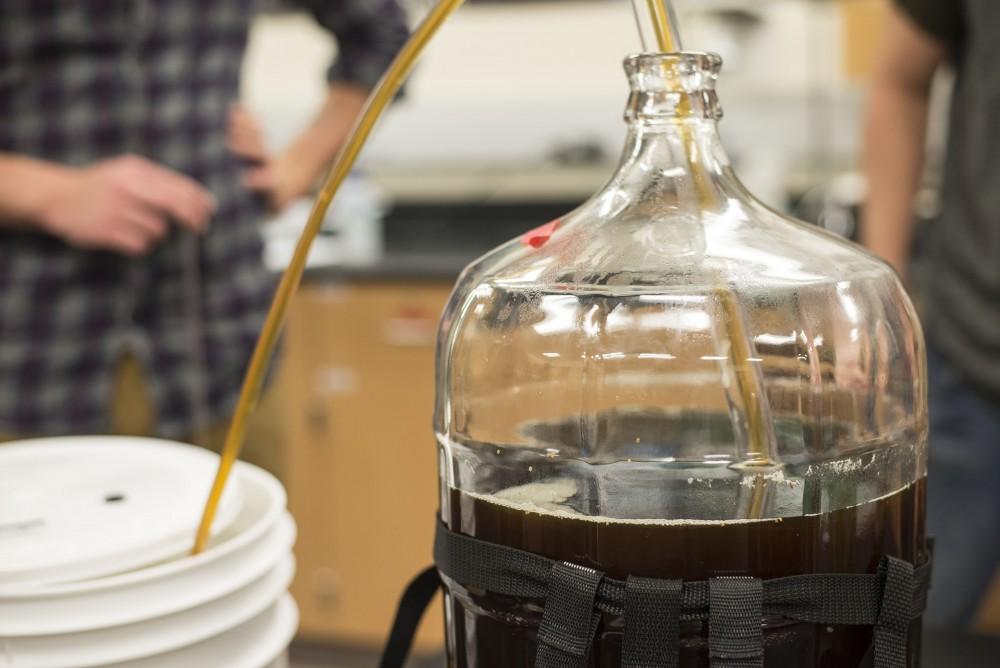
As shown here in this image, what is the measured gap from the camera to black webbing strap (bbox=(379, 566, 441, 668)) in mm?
543

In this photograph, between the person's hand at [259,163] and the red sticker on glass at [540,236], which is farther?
the person's hand at [259,163]

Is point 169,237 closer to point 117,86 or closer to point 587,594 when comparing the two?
point 117,86

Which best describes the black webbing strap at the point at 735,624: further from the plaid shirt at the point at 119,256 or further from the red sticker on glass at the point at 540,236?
the plaid shirt at the point at 119,256

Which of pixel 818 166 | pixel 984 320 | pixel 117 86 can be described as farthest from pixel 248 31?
pixel 818 166

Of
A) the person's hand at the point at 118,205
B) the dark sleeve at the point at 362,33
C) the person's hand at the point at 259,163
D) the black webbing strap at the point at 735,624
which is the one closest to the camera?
the black webbing strap at the point at 735,624

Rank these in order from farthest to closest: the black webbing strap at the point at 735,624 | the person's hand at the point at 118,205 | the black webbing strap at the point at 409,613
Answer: the person's hand at the point at 118,205 < the black webbing strap at the point at 409,613 < the black webbing strap at the point at 735,624

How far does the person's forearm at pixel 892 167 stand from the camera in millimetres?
1369

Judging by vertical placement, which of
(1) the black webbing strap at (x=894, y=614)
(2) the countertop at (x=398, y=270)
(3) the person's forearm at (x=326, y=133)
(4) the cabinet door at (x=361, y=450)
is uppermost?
(3) the person's forearm at (x=326, y=133)

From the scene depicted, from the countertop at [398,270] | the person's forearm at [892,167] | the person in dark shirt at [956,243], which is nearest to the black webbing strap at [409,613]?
the person in dark shirt at [956,243]

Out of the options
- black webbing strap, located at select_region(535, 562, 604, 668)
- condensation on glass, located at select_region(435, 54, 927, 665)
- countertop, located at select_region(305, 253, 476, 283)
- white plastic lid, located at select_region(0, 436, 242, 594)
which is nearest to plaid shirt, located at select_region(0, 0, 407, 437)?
white plastic lid, located at select_region(0, 436, 242, 594)

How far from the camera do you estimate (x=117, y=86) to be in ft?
3.93

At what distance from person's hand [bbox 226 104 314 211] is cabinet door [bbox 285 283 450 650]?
892 mm

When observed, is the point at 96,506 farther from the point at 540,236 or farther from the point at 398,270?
the point at 398,270

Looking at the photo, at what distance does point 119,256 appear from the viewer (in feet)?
4.06
